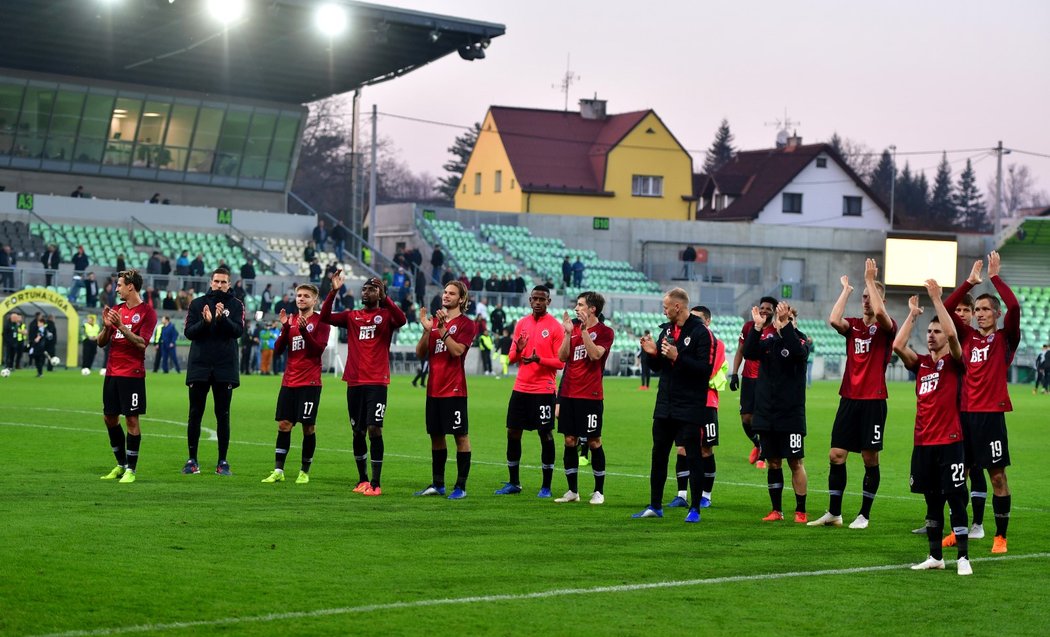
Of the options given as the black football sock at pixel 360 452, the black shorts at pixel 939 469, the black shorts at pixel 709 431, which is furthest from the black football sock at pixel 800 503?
the black football sock at pixel 360 452

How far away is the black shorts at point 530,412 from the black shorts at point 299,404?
2.11 metres

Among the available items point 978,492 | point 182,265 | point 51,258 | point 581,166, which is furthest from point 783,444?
point 581,166

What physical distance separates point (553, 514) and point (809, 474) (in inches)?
229

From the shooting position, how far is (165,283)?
42.9m

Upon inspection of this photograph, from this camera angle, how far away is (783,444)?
13.0 meters

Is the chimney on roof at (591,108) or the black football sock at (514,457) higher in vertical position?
the chimney on roof at (591,108)

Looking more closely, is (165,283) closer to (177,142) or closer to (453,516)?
(177,142)

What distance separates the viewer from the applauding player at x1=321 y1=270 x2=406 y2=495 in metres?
14.0

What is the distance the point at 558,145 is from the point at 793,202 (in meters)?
16.5

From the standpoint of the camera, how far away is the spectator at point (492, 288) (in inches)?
1954

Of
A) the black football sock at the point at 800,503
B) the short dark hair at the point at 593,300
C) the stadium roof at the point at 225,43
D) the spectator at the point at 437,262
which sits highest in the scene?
the stadium roof at the point at 225,43

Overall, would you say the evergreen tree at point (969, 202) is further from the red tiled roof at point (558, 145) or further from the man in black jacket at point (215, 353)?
the man in black jacket at point (215, 353)

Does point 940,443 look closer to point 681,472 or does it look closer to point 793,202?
point 681,472

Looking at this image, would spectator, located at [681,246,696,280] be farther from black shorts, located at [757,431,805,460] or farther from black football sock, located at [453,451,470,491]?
black shorts, located at [757,431,805,460]
